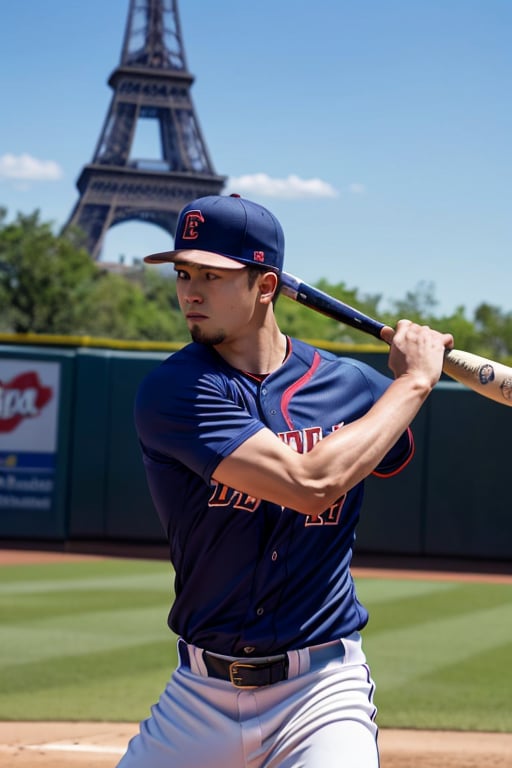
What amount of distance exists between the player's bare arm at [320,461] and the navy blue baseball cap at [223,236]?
0.41 m

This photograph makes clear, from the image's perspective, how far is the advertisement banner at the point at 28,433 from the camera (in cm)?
1223

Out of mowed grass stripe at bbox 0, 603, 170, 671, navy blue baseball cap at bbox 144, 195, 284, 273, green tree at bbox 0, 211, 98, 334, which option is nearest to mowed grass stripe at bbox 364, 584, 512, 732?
mowed grass stripe at bbox 0, 603, 170, 671

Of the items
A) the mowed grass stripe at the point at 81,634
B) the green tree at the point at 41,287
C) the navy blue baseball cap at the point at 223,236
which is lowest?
the mowed grass stripe at the point at 81,634

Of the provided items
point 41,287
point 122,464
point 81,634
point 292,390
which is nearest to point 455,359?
point 292,390

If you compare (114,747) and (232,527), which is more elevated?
(232,527)

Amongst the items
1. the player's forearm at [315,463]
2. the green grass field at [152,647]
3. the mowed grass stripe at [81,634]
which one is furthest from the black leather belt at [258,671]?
the mowed grass stripe at [81,634]

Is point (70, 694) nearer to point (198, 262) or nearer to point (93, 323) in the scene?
point (198, 262)

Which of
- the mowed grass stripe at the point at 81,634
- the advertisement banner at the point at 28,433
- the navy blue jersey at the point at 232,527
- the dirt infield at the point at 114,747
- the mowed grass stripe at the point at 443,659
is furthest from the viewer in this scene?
the advertisement banner at the point at 28,433

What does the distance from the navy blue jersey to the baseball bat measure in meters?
0.29

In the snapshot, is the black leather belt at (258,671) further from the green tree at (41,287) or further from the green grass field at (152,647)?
the green tree at (41,287)

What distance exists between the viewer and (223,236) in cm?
249

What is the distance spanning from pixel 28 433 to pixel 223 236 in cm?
1017

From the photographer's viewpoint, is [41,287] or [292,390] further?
[41,287]

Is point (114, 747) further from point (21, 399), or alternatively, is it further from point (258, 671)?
point (21, 399)
